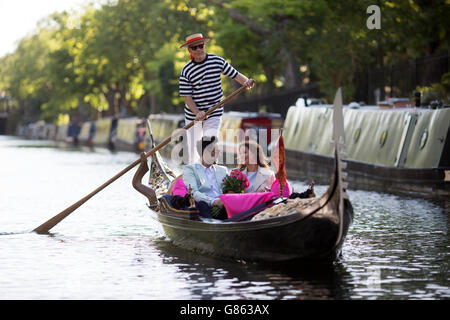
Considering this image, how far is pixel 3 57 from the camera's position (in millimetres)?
125000

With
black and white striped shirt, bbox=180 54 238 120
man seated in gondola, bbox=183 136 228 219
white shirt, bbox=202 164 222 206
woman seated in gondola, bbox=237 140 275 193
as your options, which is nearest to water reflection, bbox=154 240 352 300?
man seated in gondola, bbox=183 136 228 219

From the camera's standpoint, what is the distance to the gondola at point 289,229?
10195mm

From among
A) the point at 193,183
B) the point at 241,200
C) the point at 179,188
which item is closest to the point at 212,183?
the point at 193,183

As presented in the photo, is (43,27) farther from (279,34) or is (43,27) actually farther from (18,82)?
(279,34)

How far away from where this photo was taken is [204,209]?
489 inches

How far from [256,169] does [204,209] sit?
77 cm

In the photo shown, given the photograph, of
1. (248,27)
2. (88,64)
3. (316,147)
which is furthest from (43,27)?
(316,147)

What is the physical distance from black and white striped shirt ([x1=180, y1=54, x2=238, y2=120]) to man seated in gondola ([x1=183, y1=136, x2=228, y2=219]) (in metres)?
1.22

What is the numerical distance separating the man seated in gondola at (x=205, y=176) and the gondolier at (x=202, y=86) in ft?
3.17

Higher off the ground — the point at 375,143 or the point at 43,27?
the point at 43,27

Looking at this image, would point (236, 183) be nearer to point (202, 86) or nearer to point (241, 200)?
point (241, 200)

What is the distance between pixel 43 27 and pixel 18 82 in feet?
21.3

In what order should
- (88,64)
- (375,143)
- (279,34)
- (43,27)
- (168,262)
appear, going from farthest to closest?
(43,27) → (88,64) → (279,34) → (375,143) → (168,262)

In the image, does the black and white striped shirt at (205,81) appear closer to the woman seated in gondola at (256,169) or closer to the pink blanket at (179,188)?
the pink blanket at (179,188)
